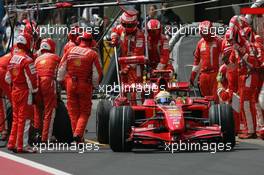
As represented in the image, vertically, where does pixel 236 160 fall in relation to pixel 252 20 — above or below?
below

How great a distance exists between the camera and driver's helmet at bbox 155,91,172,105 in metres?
17.3

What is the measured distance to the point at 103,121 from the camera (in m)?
18.2

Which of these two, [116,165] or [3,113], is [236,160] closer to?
[116,165]

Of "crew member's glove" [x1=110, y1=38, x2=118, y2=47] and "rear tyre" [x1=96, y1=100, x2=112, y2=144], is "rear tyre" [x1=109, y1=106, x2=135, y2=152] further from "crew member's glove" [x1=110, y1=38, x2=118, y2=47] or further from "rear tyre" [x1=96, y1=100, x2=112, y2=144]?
"crew member's glove" [x1=110, y1=38, x2=118, y2=47]

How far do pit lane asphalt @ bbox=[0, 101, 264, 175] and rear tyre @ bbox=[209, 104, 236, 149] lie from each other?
0.67 ft

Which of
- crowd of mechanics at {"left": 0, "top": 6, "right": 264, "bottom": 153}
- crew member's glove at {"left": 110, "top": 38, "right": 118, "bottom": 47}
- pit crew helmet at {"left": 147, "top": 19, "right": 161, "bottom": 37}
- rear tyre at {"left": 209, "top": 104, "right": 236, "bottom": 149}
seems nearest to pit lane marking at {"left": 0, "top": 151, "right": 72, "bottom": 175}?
crowd of mechanics at {"left": 0, "top": 6, "right": 264, "bottom": 153}

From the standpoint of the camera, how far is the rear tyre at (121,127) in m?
16.7

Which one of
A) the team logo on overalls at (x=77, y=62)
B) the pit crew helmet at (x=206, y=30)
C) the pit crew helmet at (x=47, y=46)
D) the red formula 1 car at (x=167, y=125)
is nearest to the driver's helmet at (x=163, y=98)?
the red formula 1 car at (x=167, y=125)

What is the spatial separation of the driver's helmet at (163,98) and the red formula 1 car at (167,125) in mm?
49

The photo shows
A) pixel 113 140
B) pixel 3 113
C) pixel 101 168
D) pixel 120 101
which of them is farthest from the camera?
pixel 3 113

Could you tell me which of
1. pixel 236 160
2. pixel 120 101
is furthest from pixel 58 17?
pixel 236 160

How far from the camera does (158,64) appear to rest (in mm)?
21094

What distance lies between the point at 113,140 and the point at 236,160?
2109 mm

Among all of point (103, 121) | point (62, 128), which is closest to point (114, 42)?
point (62, 128)
